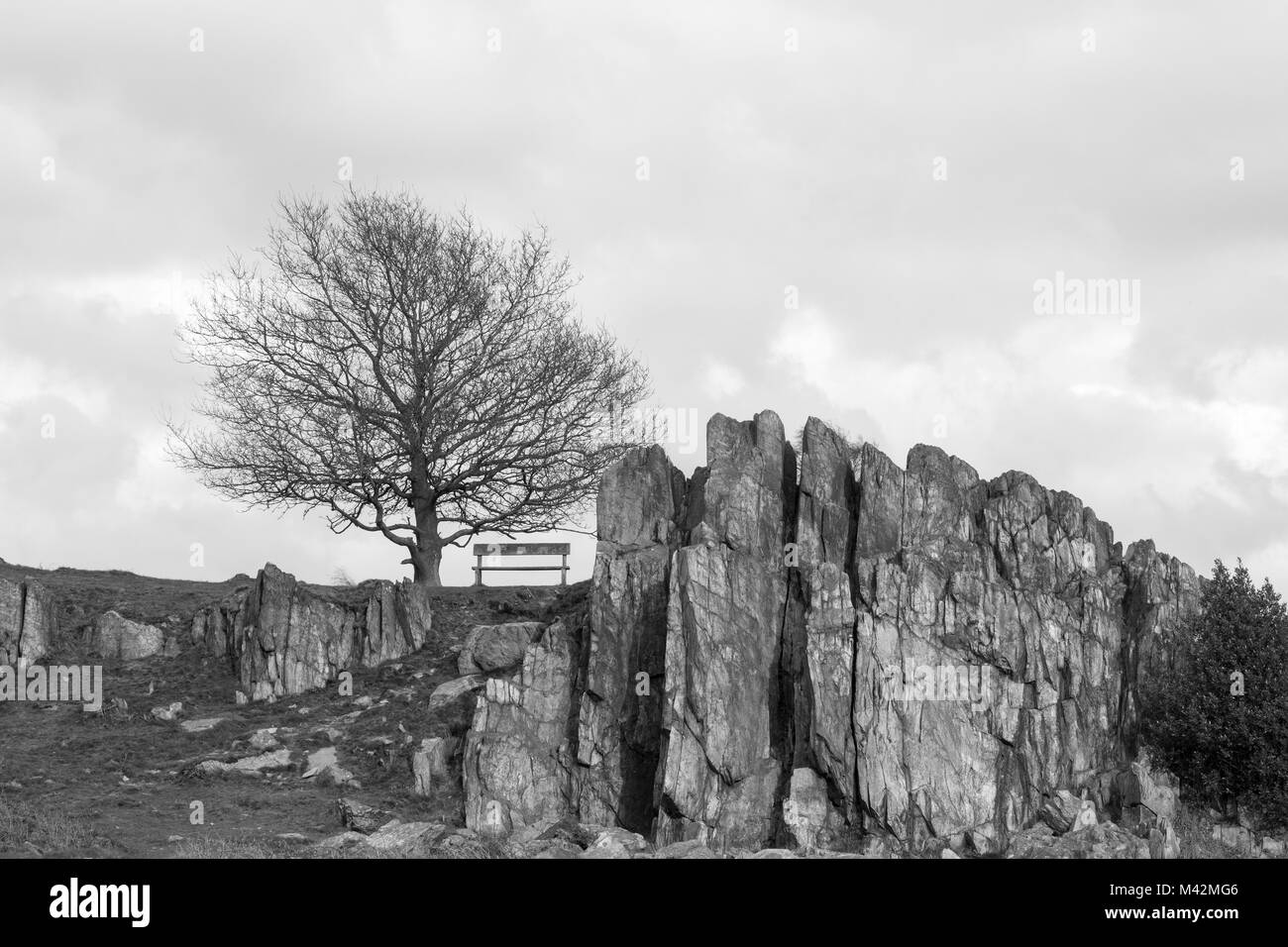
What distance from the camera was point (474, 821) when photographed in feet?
116

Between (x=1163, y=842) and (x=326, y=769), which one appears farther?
(x=326, y=769)

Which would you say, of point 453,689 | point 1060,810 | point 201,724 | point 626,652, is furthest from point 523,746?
point 1060,810

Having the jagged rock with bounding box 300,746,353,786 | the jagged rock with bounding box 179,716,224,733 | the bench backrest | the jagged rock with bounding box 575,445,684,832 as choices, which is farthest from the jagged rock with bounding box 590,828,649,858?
the bench backrest

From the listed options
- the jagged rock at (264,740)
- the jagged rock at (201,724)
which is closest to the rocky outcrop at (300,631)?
the jagged rock at (201,724)

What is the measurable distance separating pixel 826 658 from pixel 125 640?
2240 cm

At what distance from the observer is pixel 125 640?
44.1 m

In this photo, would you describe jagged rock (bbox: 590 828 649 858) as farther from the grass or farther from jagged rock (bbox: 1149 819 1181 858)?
jagged rock (bbox: 1149 819 1181 858)

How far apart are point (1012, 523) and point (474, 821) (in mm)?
17137

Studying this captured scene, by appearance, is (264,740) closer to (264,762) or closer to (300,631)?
(264,762)

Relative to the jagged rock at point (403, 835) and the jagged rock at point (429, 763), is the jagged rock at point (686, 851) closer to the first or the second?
the jagged rock at point (403, 835)

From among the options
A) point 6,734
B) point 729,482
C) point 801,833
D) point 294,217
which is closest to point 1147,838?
point 801,833

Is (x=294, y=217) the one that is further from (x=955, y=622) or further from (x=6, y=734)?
(x=955, y=622)

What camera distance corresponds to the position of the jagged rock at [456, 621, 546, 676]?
41.9m

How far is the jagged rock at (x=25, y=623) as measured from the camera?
43000mm
